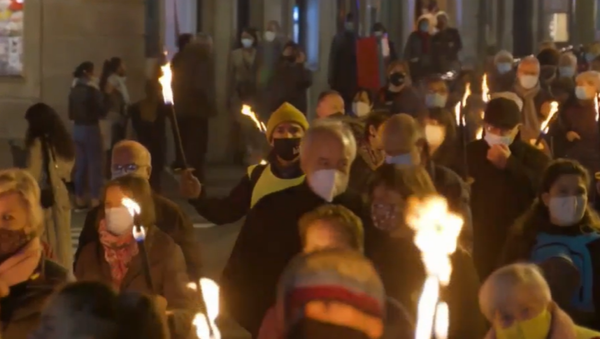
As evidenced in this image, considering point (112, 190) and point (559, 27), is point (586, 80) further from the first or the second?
point (559, 27)

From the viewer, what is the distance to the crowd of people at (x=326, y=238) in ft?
12.7

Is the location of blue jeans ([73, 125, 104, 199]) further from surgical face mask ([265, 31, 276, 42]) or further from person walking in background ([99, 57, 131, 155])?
surgical face mask ([265, 31, 276, 42])

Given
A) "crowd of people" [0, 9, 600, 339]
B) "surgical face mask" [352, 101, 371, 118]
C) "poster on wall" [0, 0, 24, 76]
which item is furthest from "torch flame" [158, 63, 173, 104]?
"poster on wall" [0, 0, 24, 76]

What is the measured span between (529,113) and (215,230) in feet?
13.4

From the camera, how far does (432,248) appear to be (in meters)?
4.94

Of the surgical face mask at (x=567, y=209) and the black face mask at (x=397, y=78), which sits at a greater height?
the black face mask at (x=397, y=78)

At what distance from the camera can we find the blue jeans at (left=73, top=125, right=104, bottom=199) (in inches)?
Answer: 631

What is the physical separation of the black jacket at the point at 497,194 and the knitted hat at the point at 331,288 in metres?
4.44

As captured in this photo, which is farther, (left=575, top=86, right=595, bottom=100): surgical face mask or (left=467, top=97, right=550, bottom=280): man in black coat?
(left=575, top=86, right=595, bottom=100): surgical face mask

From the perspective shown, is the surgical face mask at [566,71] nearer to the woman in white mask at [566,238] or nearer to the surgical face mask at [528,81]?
the surgical face mask at [528,81]

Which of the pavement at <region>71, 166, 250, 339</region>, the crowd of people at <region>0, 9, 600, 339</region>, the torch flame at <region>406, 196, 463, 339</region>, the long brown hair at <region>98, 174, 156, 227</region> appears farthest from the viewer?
the pavement at <region>71, 166, 250, 339</region>

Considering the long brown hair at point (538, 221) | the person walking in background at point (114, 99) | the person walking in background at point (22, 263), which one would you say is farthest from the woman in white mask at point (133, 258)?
the person walking in background at point (114, 99)

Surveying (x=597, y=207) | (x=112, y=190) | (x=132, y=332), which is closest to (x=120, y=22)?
(x=597, y=207)

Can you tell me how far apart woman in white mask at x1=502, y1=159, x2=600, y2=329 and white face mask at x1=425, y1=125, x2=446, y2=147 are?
2.71 meters
